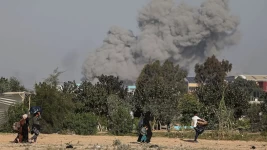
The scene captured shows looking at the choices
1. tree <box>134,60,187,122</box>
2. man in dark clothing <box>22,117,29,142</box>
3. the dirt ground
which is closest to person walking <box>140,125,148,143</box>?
the dirt ground

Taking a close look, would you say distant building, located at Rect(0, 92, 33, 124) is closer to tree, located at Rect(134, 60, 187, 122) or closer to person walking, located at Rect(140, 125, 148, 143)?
tree, located at Rect(134, 60, 187, 122)

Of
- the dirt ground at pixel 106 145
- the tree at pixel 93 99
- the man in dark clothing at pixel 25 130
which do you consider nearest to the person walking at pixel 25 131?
the man in dark clothing at pixel 25 130

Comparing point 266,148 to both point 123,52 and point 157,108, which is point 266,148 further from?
point 123,52

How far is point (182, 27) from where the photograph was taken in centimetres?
9631

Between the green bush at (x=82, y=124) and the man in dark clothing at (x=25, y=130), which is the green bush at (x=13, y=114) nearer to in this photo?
the green bush at (x=82, y=124)

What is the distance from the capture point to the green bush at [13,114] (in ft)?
84.4

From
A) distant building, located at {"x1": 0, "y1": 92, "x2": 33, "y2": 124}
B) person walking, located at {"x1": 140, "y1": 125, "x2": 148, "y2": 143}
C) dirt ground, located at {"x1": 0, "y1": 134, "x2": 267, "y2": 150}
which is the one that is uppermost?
distant building, located at {"x1": 0, "y1": 92, "x2": 33, "y2": 124}

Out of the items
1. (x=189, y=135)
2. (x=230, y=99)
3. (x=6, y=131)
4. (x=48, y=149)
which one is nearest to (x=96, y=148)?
(x=48, y=149)

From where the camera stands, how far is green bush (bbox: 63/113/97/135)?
25.6m

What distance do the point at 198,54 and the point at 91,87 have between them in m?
63.9

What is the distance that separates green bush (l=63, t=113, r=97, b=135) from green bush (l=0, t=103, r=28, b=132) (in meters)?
2.28

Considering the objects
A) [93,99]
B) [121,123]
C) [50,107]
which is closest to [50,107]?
[50,107]

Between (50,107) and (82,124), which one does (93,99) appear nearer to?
(50,107)

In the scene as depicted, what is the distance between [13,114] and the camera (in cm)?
2583
